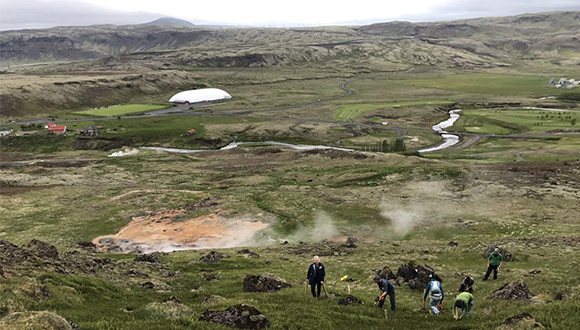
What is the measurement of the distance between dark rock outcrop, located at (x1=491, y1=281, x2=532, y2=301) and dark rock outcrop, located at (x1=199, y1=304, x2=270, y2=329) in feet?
52.0

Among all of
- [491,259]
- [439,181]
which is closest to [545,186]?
[439,181]

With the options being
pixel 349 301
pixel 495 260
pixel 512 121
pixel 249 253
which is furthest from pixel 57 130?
pixel 512 121

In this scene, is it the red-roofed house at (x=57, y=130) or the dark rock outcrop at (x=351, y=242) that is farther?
the red-roofed house at (x=57, y=130)

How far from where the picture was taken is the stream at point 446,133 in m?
130

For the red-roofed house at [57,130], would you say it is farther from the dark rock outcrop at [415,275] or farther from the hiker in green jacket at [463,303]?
the hiker in green jacket at [463,303]

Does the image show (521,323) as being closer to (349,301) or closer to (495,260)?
(349,301)

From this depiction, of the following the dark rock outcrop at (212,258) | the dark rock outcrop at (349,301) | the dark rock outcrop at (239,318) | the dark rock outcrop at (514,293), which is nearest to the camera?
the dark rock outcrop at (239,318)

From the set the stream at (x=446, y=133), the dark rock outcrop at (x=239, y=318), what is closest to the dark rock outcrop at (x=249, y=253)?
the dark rock outcrop at (x=239, y=318)

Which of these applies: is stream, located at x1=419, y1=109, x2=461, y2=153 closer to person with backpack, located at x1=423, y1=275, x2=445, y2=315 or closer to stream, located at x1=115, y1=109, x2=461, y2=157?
stream, located at x1=115, y1=109, x2=461, y2=157

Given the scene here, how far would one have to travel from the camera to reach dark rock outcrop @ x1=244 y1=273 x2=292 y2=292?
2873 cm

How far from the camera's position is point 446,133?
489ft

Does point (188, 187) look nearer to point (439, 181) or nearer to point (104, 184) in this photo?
point (104, 184)

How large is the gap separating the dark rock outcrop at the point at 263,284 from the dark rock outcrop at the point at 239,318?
8.53 meters

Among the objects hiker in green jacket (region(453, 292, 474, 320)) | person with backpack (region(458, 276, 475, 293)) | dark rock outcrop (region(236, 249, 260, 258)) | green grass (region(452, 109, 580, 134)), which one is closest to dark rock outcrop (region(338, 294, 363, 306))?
hiker in green jacket (region(453, 292, 474, 320))
